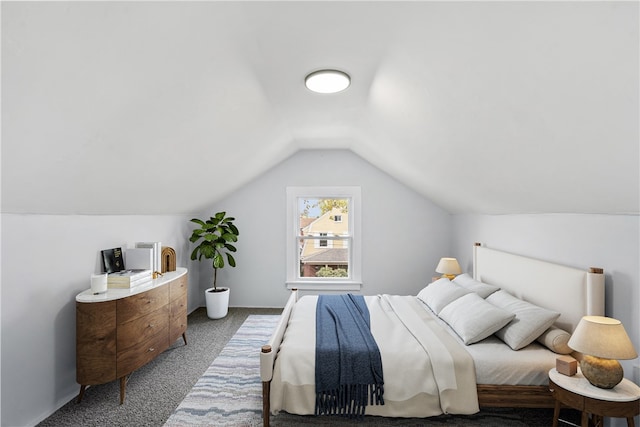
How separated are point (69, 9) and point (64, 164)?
3.49ft

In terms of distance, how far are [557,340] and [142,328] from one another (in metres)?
3.18

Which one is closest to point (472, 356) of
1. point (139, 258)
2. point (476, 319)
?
point (476, 319)

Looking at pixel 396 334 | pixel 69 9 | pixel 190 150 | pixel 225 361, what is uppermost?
pixel 69 9

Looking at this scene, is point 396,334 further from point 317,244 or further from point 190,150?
point 317,244

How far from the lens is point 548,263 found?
101 inches

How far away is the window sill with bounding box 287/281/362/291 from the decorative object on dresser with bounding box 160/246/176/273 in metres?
1.85

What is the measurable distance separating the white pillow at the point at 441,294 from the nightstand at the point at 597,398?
1.17m

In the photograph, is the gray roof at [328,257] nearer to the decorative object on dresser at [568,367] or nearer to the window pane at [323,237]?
the window pane at [323,237]

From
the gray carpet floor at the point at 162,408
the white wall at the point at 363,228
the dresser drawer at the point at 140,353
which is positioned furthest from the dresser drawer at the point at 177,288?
the white wall at the point at 363,228

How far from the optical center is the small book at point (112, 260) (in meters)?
2.89

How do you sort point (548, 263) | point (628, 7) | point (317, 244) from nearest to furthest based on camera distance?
point (628, 7)
point (548, 263)
point (317, 244)

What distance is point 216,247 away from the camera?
454cm

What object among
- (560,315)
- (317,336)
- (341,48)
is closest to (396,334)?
(317,336)

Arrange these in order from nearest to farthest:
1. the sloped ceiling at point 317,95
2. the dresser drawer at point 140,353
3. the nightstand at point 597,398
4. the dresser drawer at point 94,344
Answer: the sloped ceiling at point 317,95 → the nightstand at point 597,398 → the dresser drawer at point 94,344 → the dresser drawer at point 140,353
